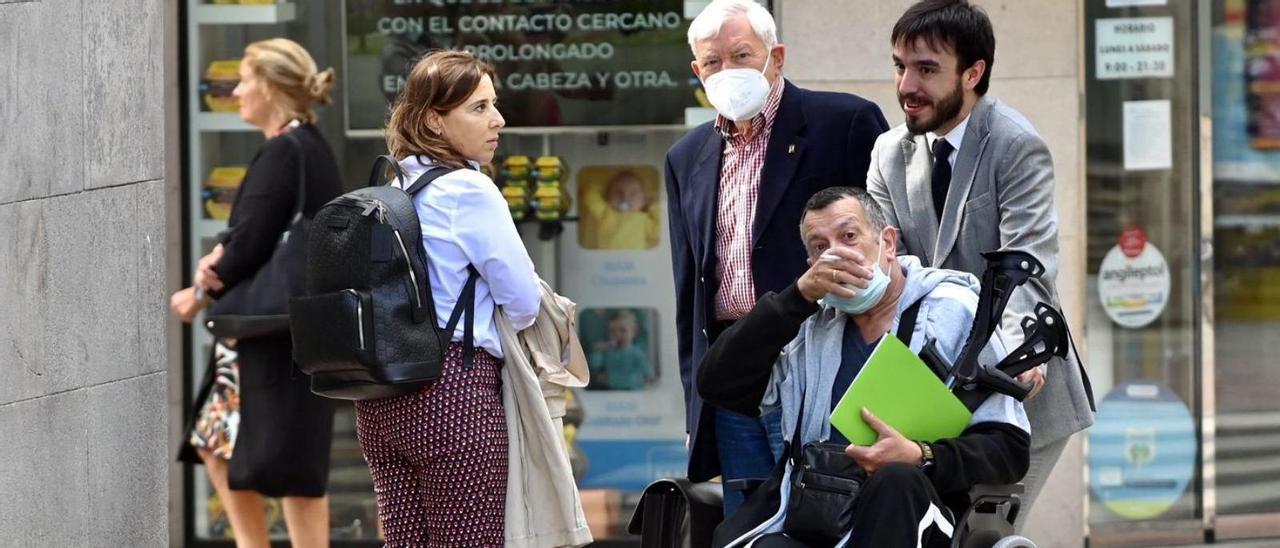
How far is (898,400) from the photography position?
452 cm

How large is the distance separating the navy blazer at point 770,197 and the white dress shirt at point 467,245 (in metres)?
0.66

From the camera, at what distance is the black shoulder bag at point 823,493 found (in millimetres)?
4539

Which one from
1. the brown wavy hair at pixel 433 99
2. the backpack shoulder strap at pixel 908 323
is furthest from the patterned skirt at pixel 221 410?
the backpack shoulder strap at pixel 908 323

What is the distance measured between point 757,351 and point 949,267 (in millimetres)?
647

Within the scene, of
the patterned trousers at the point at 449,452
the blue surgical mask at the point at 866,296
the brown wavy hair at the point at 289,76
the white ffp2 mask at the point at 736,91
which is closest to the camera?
the blue surgical mask at the point at 866,296

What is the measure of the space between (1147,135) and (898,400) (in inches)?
144

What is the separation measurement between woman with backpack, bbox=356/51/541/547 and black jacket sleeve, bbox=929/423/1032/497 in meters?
1.18

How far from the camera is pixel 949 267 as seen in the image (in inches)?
202

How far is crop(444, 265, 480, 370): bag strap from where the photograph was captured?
16.5ft

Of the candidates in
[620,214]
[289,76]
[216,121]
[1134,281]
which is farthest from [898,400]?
[216,121]

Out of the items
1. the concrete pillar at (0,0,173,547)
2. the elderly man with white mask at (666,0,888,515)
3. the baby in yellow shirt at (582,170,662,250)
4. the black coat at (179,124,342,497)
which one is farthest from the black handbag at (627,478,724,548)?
the baby in yellow shirt at (582,170,662,250)

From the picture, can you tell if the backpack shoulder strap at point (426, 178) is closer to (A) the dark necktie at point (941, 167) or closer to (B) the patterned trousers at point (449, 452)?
(B) the patterned trousers at point (449, 452)

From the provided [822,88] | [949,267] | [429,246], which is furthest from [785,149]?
[822,88]

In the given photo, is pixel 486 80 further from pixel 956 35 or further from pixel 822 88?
pixel 822 88
